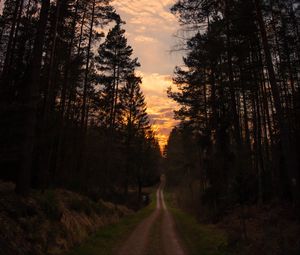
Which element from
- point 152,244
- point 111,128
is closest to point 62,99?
point 111,128

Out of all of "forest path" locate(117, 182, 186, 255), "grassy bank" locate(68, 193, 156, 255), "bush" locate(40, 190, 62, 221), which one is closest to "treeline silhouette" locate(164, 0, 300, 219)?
"forest path" locate(117, 182, 186, 255)

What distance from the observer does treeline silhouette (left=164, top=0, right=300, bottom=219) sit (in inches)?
472

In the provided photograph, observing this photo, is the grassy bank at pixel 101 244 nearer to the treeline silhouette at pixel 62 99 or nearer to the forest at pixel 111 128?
the forest at pixel 111 128

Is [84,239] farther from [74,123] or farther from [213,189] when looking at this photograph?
[74,123]

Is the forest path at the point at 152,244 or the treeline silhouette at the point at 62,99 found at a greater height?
the treeline silhouette at the point at 62,99

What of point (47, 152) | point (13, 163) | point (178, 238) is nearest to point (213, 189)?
point (178, 238)

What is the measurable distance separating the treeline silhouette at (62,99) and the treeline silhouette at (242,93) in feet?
23.1

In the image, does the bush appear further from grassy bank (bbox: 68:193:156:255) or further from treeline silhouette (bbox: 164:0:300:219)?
treeline silhouette (bbox: 164:0:300:219)

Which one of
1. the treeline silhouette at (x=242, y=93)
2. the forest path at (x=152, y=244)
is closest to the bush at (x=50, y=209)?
the forest path at (x=152, y=244)

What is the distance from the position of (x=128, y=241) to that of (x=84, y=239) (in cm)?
201

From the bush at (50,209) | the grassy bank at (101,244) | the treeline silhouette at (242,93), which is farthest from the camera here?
the treeline silhouette at (242,93)

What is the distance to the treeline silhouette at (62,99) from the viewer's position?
10938 millimetres

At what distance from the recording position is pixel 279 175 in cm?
1560

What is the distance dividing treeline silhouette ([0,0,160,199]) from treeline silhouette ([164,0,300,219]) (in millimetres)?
7042
